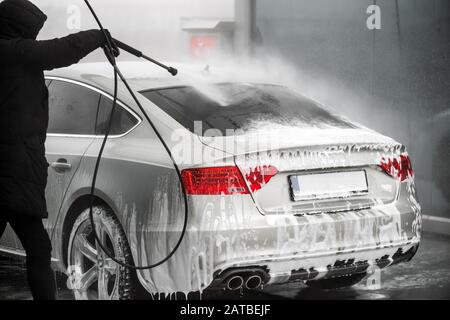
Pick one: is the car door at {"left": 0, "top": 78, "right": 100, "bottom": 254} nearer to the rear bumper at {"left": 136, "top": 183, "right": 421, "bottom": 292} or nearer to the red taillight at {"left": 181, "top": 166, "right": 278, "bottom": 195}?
the rear bumper at {"left": 136, "top": 183, "right": 421, "bottom": 292}

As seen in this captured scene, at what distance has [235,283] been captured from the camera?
510cm

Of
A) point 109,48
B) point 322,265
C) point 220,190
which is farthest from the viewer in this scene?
point 322,265

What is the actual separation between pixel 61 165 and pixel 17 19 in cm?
116

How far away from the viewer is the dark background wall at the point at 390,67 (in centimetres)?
933

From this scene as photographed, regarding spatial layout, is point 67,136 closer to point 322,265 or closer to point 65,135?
point 65,135

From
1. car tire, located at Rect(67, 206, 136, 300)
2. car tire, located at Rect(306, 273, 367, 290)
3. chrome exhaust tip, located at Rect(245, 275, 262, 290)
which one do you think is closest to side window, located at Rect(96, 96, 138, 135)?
car tire, located at Rect(67, 206, 136, 300)


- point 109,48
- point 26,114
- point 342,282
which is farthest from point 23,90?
point 342,282

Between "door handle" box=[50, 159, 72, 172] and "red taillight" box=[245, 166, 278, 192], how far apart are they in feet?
4.36

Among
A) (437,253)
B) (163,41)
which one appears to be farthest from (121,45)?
(163,41)

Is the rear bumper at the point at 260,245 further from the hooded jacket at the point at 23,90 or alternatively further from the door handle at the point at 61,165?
the door handle at the point at 61,165

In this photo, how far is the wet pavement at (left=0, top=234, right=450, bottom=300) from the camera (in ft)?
20.9

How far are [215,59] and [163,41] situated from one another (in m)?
0.72
